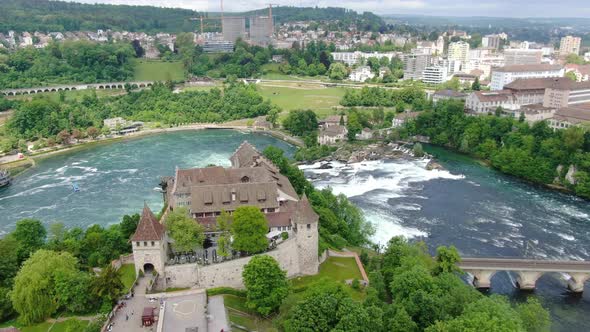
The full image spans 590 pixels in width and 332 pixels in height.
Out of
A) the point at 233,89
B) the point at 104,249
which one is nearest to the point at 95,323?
the point at 104,249

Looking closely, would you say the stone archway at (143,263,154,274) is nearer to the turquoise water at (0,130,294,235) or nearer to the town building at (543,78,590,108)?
the turquoise water at (0,130,294,235)

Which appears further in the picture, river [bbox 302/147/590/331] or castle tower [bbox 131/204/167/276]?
river [bbox 302/147/590/331]

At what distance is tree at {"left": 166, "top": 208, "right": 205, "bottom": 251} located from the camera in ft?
127

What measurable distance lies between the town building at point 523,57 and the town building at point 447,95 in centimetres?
7128

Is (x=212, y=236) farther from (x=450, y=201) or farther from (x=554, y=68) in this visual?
(x=554, y=68)

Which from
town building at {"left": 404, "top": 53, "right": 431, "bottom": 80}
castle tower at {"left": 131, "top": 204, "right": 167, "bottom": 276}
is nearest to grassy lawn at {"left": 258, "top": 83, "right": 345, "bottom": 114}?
town building at {"left": 404, "top": 53, "right": 431, "bottom": 80}

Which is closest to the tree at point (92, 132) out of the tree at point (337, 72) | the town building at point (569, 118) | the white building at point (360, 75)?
the tree at point (337, 72)

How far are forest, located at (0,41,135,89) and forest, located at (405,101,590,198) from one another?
93.3 metres

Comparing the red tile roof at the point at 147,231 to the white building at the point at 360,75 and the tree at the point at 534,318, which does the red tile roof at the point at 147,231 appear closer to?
the tree at the point at 534,318

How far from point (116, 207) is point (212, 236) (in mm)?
27452

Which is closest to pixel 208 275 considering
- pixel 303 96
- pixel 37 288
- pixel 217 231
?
pixel 217 231

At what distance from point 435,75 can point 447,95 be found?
3749 centimetres

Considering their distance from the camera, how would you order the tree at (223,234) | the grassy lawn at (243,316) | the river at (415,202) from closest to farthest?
the grassy lawn at (243,316) < the tree at (223,234) < the river at (415,202)

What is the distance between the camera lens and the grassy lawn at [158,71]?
15338 centimetres
